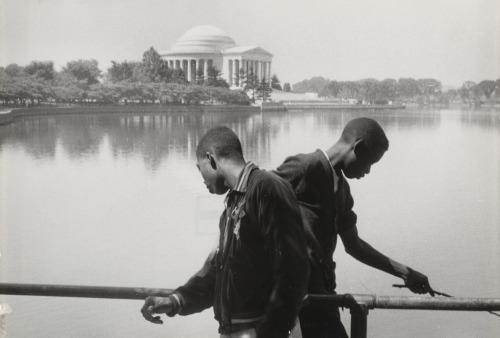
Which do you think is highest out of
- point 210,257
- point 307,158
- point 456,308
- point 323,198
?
point 307,158

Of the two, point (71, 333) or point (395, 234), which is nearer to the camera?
point (71, 333)

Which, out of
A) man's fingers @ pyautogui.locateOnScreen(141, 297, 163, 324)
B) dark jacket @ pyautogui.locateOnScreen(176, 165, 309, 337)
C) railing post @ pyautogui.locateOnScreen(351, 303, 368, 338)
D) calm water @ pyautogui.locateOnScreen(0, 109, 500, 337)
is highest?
dark jacket @ pyautogui.locateOnScreen(176, 165, 309, 337)

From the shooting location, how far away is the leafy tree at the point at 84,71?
95.0ft

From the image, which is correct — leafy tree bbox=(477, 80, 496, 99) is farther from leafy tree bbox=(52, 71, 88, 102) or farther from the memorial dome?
the memorial dome

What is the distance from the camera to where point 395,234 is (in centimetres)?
1518

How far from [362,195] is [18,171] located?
30.7 feet

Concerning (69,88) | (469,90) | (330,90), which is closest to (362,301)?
(469,90)

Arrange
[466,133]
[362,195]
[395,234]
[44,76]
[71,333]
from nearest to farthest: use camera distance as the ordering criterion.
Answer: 1. [71,333]
2. [395,234]
3. [362,195]
4. [466,133]
5. [44,76]

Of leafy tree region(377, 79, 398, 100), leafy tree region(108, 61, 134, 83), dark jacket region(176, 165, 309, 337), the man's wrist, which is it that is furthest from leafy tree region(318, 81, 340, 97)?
dark jacket region(176, 165, 309, 337)

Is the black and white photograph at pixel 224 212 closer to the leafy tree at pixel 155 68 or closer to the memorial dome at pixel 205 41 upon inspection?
the leafy tree at pixel 155 68

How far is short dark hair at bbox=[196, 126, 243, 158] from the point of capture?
6.04 ft

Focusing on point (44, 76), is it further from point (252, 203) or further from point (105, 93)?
point (252, 203)

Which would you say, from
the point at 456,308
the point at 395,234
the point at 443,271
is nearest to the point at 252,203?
the point at 456,308

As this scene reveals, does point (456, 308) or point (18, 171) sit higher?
point (456, 308)
